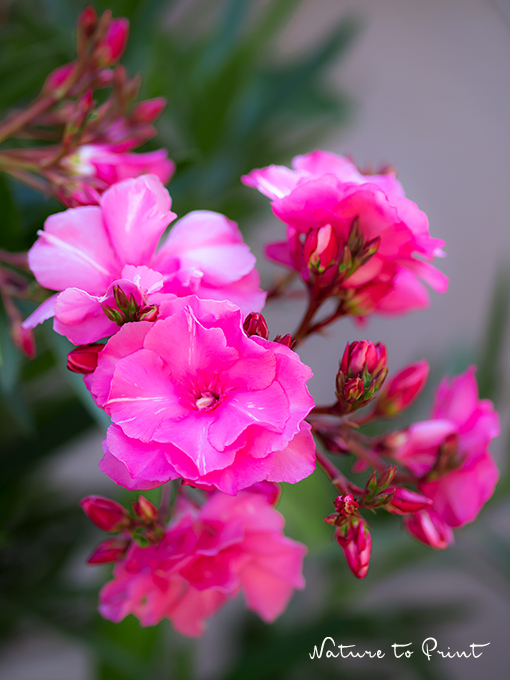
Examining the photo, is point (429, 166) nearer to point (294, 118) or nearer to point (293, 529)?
point (294, 118)

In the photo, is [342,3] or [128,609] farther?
[342,3]

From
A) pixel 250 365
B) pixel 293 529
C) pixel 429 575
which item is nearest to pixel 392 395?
pixel 250 365

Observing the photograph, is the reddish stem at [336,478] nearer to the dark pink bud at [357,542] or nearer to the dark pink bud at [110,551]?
the dark pink bud at [357,542]

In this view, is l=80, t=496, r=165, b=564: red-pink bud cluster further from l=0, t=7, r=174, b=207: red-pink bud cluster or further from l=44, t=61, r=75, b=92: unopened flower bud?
l=44, t=61, r=75, b=92: unopened flower bud

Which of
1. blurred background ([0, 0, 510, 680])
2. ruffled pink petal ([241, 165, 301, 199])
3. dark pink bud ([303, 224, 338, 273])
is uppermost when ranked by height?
ruffled pink petal ([241, 165, 301, 199])

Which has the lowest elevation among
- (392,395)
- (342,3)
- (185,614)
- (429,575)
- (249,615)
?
(249,615)

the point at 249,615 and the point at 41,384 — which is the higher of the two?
the point at 41,384

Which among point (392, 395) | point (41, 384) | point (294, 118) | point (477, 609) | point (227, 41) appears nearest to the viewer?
point (392, 395)

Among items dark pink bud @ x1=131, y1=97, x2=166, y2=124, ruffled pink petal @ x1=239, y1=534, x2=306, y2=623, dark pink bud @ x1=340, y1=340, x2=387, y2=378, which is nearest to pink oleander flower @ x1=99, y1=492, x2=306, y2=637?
ruffled pink petal @ x1=239, y1=534, x2=306, y2=623
